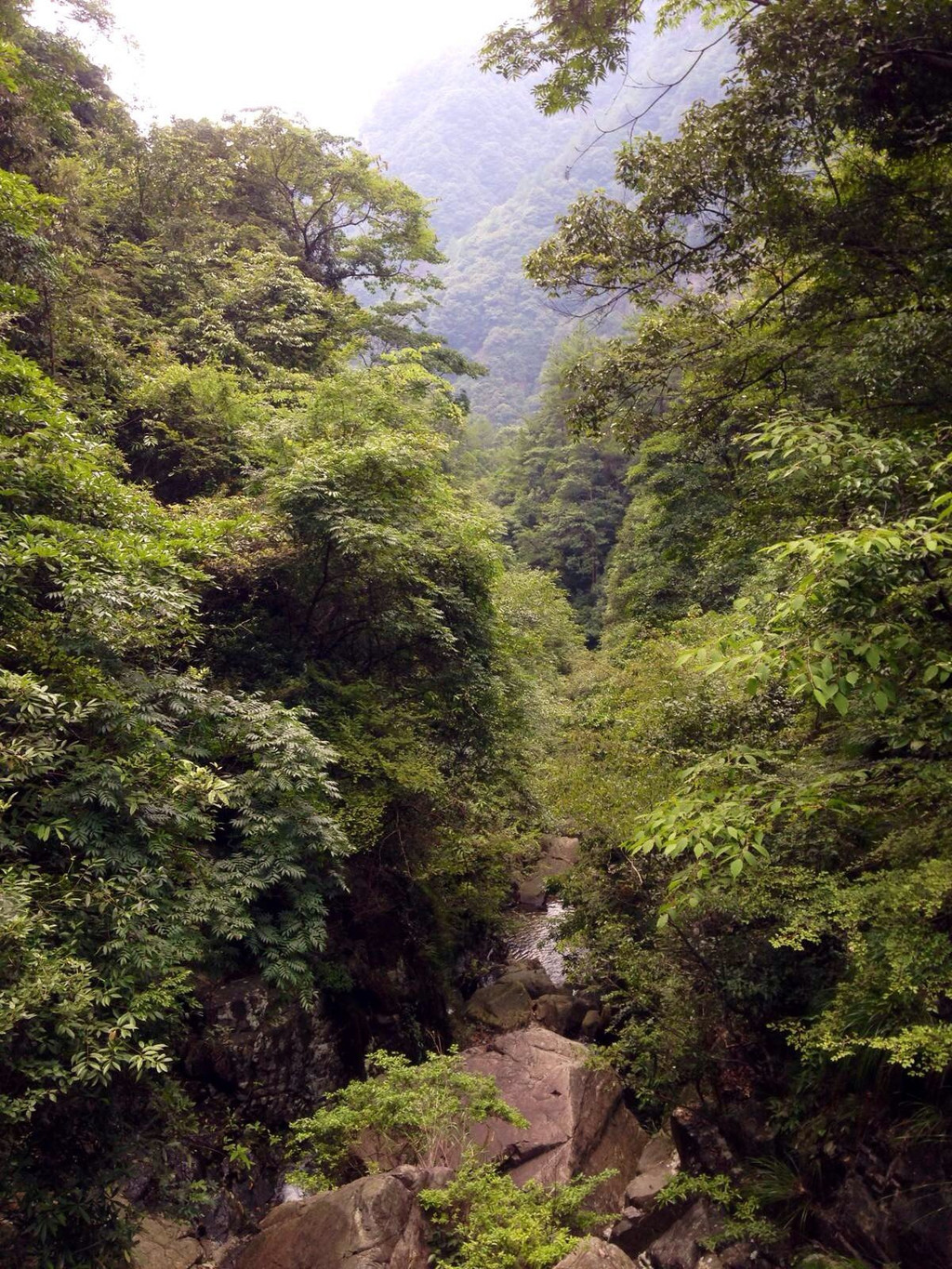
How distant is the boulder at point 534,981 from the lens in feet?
40.6

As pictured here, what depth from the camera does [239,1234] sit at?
752 cm

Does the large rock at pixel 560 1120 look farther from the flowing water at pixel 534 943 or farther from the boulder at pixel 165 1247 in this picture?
the flowing water at pixel 534 943

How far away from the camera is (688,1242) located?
6703 mm

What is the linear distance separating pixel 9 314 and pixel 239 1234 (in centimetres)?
1000

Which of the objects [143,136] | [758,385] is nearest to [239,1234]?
[758,385]

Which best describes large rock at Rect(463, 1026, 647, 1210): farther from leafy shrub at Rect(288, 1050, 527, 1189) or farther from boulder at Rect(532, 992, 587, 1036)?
boulder at Rect(532, 992, 587, 1036)

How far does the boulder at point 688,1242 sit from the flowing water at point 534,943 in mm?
6274

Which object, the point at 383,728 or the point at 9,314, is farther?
the point at 383,728

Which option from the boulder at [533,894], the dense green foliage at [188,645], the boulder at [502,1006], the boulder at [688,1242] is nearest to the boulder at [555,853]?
the boulder at [533,894]

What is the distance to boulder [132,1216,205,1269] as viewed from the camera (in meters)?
6.53

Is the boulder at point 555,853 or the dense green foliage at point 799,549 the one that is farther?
the boulder at point 555,853

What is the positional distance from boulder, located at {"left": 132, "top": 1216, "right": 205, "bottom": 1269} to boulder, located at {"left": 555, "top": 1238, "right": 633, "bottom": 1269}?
3556 mm

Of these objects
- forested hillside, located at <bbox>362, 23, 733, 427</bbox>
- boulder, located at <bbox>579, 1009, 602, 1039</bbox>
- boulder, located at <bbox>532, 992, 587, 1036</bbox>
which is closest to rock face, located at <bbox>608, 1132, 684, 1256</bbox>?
boulder, located at <bbox>579, 1009, 602, 1039</bbox>

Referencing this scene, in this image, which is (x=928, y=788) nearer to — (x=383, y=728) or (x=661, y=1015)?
(x=661, y=1015)
